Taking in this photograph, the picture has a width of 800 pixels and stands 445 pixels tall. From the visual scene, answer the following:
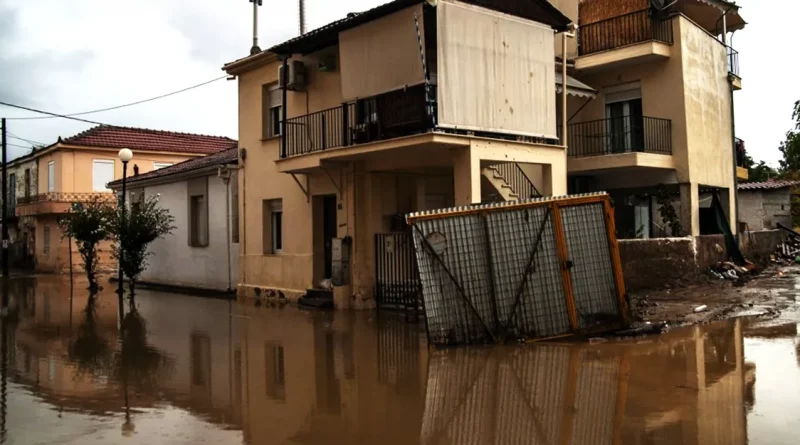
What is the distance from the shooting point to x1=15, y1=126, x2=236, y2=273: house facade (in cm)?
3106

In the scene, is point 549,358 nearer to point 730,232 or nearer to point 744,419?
point 744,419

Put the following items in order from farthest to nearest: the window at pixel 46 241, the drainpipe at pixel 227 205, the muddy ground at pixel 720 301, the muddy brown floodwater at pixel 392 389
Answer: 1. the window at pixel 46 241
2. the drainpipe at pixel 227 205
3. the muddy ground at pixel 720 301
4. the muddy brown floodwater at pixel 392 389

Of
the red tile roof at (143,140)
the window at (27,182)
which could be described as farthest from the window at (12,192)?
the red tile roof at (143,140)

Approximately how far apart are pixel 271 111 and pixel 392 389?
11988 mm

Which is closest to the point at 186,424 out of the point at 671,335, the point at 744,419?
the point at 744,419

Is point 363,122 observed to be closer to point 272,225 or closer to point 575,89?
point 272,225

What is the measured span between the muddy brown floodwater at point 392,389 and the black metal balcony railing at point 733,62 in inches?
483

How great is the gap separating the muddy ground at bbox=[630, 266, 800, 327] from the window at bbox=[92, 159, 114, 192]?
1023 inches

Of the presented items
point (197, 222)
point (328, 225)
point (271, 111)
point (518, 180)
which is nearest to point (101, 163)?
point (197, 222)

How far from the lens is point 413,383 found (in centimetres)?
762

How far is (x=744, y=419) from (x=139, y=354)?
7.90 metres

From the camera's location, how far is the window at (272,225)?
17844mm

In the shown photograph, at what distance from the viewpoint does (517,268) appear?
30.7 feet

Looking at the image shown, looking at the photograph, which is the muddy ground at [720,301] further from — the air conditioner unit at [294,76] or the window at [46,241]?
the window at [46,241]
